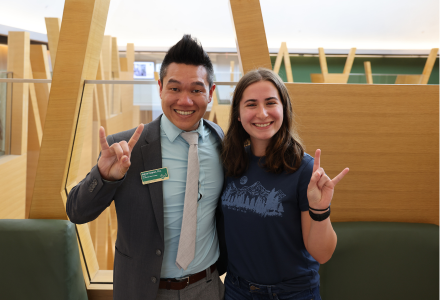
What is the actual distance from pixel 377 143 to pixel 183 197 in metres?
1.31

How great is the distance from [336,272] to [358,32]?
909cm

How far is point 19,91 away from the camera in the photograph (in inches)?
147

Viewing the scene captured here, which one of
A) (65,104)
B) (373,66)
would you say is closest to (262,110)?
(65,104)

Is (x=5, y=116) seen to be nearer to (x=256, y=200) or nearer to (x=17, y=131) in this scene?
(x=17, y=131)

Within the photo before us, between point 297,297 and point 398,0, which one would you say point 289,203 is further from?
point 398,0

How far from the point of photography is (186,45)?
1313mm

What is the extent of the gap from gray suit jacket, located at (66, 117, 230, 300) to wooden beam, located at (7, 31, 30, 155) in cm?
311

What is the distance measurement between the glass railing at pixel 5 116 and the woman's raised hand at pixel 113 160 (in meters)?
3.28

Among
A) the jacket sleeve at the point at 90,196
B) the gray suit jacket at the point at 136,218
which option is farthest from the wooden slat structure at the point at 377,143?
the jacket sleeve at the point at 90,196

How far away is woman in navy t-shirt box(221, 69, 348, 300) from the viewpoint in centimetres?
119

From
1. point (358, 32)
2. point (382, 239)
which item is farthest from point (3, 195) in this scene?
point (358, 32)

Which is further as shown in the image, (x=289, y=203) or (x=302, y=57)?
(x=302, y=57)

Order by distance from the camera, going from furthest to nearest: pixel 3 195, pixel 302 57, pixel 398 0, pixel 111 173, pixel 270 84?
pixel 302 57, pixel 398 0, pixel 3 195, pixel 270 84, pixel 111 173

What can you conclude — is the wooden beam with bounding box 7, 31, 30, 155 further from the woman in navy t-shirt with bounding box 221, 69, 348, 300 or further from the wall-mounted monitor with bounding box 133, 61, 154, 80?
the woman in navy t-shirt with bounding box 221, 69, 348, 300
